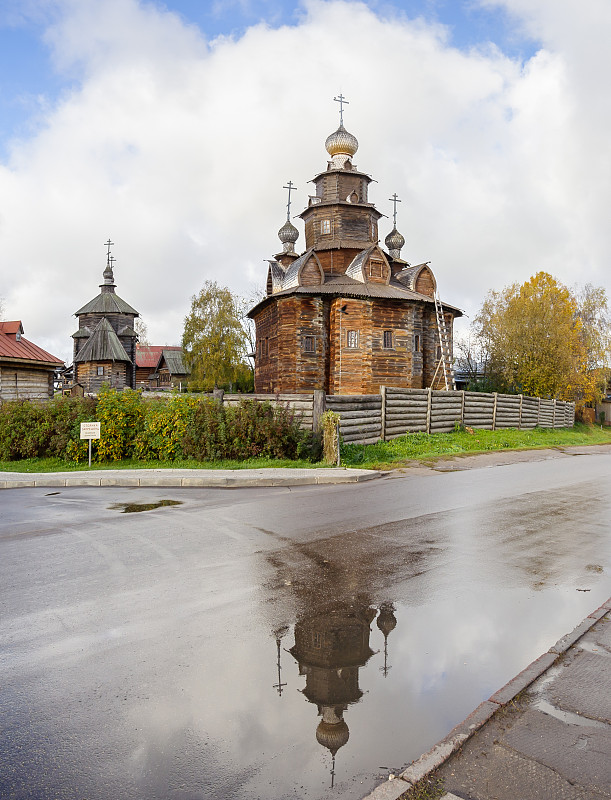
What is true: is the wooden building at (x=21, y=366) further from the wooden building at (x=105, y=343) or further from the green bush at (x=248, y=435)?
the wooden building at (x=105, y=343)

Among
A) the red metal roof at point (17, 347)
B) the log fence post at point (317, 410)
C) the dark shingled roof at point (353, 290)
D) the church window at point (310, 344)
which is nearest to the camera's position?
the log fence post at point (317, 410)

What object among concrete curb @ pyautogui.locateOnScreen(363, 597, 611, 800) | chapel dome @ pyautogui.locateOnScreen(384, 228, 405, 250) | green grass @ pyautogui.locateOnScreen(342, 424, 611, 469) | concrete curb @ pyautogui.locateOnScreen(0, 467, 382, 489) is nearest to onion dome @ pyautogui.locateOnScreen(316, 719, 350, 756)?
concrete curb @ pyautogui.locateOnScreen(363, 597, 611, 800)

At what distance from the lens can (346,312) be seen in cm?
3316

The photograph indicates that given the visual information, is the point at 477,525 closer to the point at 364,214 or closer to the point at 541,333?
the point at 364,214

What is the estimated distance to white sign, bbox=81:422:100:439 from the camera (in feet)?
52.3

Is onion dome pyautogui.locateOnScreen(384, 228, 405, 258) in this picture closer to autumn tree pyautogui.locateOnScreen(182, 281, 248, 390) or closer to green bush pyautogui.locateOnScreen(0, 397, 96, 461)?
autumn tree pyautogui.locateOnScreen(182, 281, 248, 390)

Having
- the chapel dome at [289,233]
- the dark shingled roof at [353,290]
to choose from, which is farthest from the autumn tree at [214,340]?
the dark shingled roof at [353,290]

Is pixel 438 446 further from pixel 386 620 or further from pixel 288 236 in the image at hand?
pixel 288 236

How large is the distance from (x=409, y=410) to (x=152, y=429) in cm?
977

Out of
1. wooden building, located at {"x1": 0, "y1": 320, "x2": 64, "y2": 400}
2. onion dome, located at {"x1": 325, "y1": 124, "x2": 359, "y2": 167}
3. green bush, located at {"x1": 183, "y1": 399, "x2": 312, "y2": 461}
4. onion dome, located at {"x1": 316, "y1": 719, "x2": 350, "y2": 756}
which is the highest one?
onion dome, located at {"x1": 325, "y1": 124, "x2": 359, "y2": 167}

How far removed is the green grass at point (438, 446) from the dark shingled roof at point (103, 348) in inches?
1557

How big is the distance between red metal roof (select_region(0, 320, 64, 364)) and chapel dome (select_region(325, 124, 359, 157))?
23.0 meters

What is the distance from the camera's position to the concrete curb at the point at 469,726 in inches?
110

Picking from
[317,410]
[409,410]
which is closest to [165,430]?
[317,410]
